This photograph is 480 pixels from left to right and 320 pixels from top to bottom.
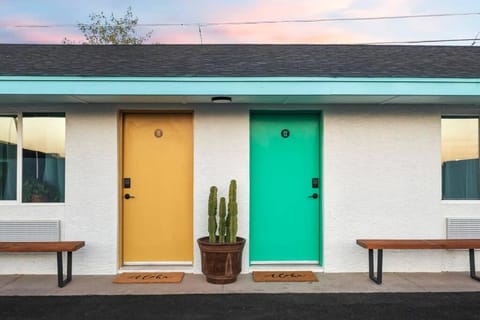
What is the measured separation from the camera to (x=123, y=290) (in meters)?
6.43

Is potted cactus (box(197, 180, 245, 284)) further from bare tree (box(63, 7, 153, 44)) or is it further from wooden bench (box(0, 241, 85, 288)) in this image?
bare tree (box(63, 7, 153, 44))

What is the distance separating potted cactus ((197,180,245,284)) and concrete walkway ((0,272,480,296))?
0.58ft

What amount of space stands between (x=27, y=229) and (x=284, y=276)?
12.6 feet

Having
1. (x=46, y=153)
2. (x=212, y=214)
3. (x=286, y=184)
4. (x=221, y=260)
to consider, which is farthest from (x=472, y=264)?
(x=46, y=153)

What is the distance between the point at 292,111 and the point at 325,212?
1614mm

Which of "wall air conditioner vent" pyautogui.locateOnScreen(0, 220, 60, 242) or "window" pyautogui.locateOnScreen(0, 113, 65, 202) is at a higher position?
"window" pyautogui.locateOnScreen(0, 113, 65, 202)

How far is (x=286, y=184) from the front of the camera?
25.0 ft

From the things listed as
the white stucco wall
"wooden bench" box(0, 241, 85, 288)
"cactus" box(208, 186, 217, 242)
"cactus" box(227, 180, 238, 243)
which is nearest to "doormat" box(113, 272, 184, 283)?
the white stucco wall

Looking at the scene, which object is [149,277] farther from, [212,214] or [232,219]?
[232,219]

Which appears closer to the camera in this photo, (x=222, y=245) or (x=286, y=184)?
(x=222, y=245)

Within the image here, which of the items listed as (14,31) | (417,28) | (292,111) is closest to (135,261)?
(292,111)

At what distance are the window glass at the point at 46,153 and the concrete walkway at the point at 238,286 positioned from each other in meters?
1.31

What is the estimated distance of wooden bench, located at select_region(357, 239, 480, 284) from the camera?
675 cm

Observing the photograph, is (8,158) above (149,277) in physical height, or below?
above
